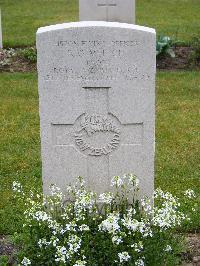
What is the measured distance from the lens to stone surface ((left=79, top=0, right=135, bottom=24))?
12141mm

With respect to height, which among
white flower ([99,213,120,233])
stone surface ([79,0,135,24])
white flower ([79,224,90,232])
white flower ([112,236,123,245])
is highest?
stone surface ([79,0,135,24])

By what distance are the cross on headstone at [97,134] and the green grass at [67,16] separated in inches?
327

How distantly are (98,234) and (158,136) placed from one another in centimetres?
364

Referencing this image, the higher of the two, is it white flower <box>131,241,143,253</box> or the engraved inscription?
the engraved inscription

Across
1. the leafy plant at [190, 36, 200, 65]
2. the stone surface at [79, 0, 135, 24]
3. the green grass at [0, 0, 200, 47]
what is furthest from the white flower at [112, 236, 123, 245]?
the green grass at [0, 0, 200, 47]

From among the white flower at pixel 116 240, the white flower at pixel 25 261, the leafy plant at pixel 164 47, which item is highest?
the leafy plant at pixel 164 47

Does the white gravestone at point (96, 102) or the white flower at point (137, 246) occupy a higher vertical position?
the white gravestone at point (96, 102)

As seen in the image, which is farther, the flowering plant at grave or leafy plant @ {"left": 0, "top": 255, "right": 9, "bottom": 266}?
leafy plant @ {"left": 0, "top": 255, "right": 9, "bottom": 266}

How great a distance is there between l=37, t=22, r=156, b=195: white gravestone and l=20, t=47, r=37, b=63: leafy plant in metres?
6.63

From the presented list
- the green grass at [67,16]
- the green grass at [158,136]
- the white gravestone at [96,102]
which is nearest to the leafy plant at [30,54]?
the green grass at [158,136]

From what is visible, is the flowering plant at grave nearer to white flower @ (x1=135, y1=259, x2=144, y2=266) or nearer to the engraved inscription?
white flower @ (x1=135, y1=259, x2=144, y2=266)

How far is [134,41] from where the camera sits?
14.0 ft

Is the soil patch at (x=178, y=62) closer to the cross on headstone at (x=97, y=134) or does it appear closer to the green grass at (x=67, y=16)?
the green grass at (x=67, y=16)

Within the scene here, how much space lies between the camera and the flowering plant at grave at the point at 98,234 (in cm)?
389
